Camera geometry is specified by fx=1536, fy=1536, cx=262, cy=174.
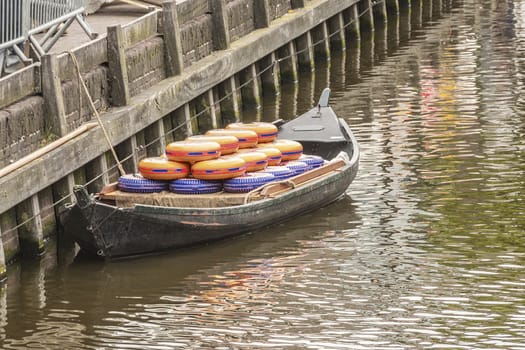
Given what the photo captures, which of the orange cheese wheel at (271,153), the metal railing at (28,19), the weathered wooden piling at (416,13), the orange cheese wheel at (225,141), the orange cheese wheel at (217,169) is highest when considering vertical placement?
the metal railing at (28,19)

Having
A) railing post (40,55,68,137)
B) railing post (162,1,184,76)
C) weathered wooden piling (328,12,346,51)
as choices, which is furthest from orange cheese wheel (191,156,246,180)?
weathered wooden piling (328,12,346,51)

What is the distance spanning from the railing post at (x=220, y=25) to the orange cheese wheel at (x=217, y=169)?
807cm

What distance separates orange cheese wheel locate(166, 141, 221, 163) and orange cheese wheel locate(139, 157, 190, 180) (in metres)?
0.11

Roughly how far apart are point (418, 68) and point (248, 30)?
16.5ft

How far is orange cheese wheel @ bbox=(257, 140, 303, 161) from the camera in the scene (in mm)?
21031

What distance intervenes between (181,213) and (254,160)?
160 cm

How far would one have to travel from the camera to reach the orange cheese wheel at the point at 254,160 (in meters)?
20.0

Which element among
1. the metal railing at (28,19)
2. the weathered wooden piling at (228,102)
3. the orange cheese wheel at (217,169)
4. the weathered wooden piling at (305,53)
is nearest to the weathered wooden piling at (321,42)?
the weathered wooden piling at (305,53)

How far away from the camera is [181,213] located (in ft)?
61.9

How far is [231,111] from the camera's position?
27.7m

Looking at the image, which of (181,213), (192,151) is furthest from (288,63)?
(181,213)

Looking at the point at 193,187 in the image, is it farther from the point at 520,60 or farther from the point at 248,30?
the point at 520,60

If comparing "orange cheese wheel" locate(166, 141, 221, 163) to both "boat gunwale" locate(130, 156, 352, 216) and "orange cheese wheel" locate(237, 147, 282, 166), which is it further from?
"orange cheese wheel" locate(237, 147, 282, 166)

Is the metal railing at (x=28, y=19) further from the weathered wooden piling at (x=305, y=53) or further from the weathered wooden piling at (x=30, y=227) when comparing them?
the weathered wooden piling at (x=305, y=53)
